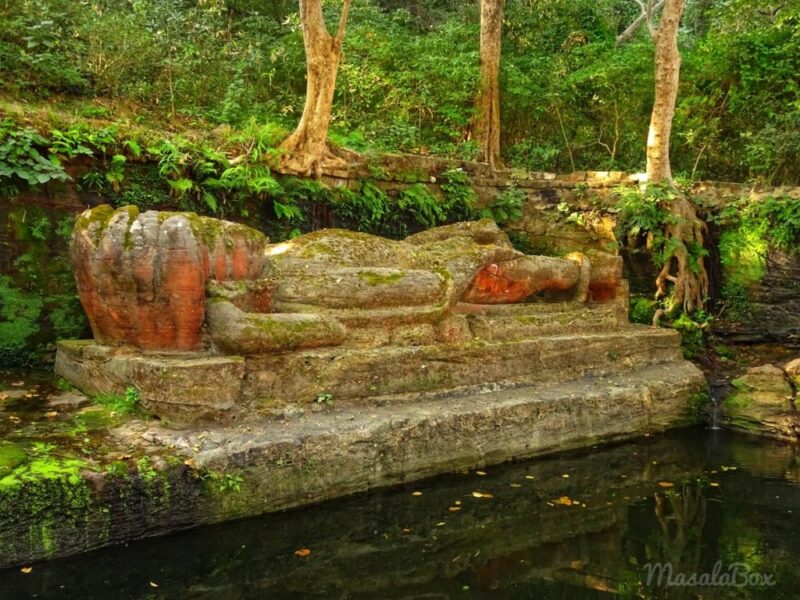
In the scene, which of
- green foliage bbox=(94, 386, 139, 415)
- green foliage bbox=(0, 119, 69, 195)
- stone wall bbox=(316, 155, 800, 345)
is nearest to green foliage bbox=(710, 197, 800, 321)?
stone wall bbox=(316, 155, 800, 345)

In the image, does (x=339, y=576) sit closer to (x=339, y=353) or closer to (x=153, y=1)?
(x=339, y=353)

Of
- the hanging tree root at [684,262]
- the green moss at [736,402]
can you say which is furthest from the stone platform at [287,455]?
the hanging tree root at [684,262]

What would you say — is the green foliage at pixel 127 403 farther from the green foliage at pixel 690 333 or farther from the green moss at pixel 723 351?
the green moss at pixel 723 351

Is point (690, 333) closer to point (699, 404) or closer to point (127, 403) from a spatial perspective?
point (699, 404)

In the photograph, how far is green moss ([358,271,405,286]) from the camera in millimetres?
5410

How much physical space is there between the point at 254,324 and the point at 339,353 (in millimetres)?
785

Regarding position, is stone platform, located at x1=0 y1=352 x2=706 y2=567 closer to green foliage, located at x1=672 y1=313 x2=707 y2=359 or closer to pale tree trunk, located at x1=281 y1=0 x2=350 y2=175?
green foliage, located at x1=672 y1=313 x2=707 y2=359

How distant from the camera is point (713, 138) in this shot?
1123 centimetres

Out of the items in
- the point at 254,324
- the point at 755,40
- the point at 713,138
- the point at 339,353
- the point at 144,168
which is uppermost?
the point at 755,40

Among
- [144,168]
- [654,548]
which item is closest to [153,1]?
[144,168]

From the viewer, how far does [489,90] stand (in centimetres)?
1173

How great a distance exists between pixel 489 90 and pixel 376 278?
24.9 ft

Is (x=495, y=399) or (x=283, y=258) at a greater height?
(x=283, y=258)

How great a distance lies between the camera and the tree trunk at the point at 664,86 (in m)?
8.89
